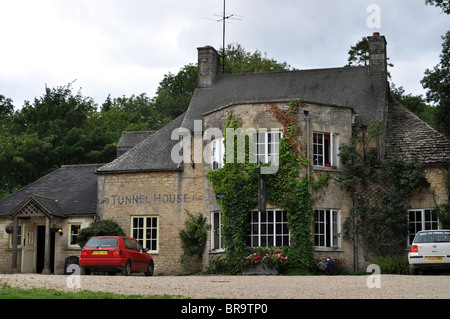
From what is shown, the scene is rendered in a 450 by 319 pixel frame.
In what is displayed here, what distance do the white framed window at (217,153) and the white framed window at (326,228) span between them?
458 centimetres

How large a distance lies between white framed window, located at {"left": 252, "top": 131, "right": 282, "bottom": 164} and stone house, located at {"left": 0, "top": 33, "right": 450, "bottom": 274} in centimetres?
4

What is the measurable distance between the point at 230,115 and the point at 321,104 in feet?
12.4

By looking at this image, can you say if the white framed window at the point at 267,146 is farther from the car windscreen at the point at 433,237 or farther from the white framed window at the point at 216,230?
the car windscreen at the point at 433,237

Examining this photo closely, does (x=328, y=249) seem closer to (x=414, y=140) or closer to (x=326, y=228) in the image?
(x=326, y=228)

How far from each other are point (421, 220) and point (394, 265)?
424cm

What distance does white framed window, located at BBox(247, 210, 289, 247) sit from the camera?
2762 centimetres

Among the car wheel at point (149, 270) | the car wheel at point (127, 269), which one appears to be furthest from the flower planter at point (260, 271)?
the car wheel at point (127, 269)

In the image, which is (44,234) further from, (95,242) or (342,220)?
(342,220)

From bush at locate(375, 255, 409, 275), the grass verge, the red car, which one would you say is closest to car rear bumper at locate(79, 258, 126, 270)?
the red car

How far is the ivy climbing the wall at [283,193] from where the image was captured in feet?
Answer: 89.1

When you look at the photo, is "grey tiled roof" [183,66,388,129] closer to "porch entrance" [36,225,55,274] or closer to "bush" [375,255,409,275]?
"bush" [375,255,409,275]

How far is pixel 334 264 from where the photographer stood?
27359 millimetres
